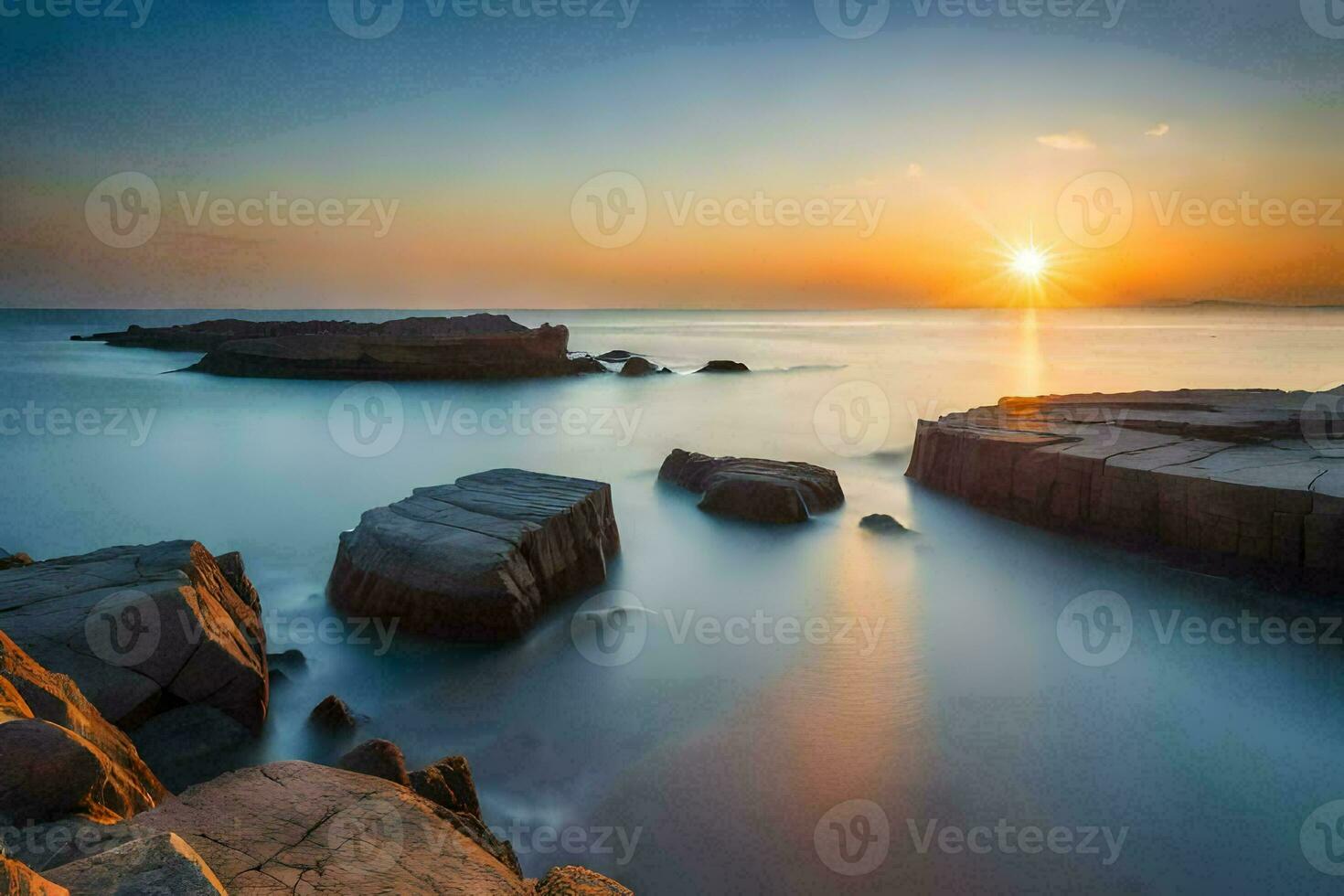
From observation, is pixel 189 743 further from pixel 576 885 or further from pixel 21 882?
pixel 21 882

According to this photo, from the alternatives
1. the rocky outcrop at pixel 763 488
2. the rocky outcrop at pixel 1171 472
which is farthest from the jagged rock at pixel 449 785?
the rocky outcrop at pixel 1171 472

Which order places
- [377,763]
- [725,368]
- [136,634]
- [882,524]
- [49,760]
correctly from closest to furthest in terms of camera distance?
[49,760] < [377,763] < [136,634] < [882,524] < [725,368]

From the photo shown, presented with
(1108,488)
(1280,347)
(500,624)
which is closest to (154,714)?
(500,624)

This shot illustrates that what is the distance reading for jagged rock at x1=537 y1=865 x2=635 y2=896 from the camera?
7.27 feet

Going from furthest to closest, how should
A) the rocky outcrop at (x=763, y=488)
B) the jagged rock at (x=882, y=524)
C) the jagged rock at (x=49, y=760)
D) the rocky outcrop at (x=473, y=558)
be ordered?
the rocky outcrop at (x=763, y=488), the jagged rock at (x=882, y=524), the rocky outcrop at (x=473, y=558), the jagged rock at (x=49, y=760)

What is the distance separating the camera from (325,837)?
213 centimetres

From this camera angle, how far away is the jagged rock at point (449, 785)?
9.53 ft

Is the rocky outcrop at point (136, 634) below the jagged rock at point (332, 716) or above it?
above

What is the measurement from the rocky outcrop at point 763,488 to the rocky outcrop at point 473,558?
2234 mm

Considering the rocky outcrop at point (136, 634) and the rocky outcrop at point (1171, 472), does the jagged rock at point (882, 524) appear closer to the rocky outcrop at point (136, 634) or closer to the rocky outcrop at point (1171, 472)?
the rocky outcrop at point (1171, 472)

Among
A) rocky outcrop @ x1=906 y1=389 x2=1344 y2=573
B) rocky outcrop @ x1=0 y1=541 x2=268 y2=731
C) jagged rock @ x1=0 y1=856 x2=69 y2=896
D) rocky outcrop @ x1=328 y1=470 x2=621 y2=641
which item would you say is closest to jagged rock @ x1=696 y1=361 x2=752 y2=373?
rocky outcrop @ x1=906 y1=389 x2=1344 y2=573

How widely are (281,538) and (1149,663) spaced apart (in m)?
8.18

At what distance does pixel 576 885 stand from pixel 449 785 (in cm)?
99

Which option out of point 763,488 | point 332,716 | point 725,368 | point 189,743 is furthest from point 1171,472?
point 725,368
